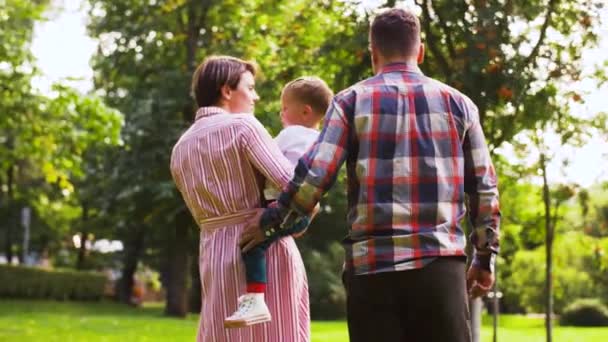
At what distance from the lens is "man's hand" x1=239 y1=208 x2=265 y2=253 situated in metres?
4.00

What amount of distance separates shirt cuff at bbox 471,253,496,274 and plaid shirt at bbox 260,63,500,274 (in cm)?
2

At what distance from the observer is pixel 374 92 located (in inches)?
142

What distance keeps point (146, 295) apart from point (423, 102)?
2862 inches

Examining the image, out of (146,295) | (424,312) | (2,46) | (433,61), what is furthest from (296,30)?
(146,295)

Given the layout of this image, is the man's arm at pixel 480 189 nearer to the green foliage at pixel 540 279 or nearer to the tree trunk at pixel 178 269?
the tree trunk at pixel 178 269

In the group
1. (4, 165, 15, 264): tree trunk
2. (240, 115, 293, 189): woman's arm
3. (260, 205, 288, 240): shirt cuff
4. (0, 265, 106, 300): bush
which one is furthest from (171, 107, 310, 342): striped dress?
(4, 165, 15, 264): tree trunk

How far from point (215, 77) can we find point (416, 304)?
4.71 feet

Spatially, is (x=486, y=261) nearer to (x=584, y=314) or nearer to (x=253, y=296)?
(x=253, y=296)

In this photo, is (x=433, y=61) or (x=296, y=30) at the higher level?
(x=296, y=30)

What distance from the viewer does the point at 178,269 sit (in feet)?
117

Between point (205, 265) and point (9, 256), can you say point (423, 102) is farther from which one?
point (9, 256)

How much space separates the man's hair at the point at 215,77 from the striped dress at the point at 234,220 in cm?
8

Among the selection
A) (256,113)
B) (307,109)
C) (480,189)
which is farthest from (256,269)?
(256,113)

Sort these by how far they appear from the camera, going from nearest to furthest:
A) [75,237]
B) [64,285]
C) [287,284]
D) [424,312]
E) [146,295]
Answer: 1. [424,312]
2. [287,284]
3. [64,285]
4. [75,237]
5. [146,295]
